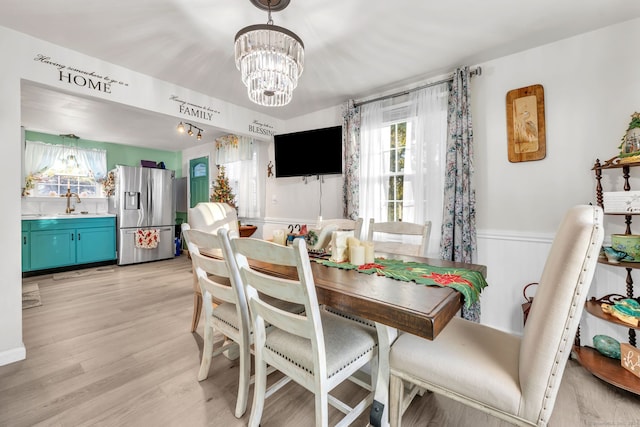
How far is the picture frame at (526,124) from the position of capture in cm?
225

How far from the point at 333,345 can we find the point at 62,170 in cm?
636

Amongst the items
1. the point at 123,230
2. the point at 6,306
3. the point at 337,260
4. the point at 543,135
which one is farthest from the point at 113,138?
the point at 543,135

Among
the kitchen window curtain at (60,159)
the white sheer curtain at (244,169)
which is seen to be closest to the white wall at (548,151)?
the white sheer curtain at (244,169)

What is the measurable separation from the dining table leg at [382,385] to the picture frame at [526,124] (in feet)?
6.83

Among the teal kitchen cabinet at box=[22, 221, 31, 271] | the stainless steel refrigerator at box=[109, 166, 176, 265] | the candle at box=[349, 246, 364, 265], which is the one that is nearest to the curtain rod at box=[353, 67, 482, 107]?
the candle at box=[349, 246, 364, 265]

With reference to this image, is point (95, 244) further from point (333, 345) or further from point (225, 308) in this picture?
point (333, 345)

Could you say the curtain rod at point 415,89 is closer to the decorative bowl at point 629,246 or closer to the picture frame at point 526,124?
the picture frame at point 526,124

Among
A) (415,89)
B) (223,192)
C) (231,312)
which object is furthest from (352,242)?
(223,192)

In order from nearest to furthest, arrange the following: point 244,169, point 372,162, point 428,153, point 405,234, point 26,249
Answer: point 405,234, point 428,153, point 372,162, point 26,249, point 244,169

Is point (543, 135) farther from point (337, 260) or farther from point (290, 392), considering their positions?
point (290, 392)

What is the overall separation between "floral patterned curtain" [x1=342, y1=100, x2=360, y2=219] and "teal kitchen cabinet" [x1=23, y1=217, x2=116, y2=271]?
462cm

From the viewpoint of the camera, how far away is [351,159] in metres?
3.28

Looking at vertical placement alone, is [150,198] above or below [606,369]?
above

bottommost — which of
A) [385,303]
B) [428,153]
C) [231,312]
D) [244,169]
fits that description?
[231,312]
